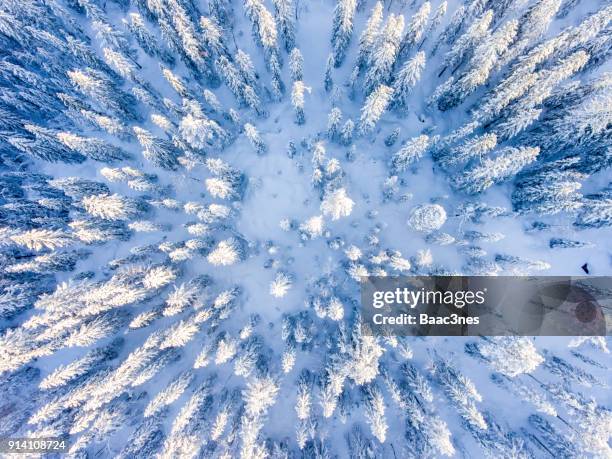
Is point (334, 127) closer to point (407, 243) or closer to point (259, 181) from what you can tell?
point (259, 181)

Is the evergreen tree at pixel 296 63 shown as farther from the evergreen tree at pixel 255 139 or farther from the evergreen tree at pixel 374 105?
the evergreen tree at pixel 374 105

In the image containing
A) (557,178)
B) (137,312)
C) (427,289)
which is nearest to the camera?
(557,178)

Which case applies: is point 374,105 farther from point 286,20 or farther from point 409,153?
point 286,20

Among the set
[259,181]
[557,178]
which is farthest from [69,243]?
[557,178]
